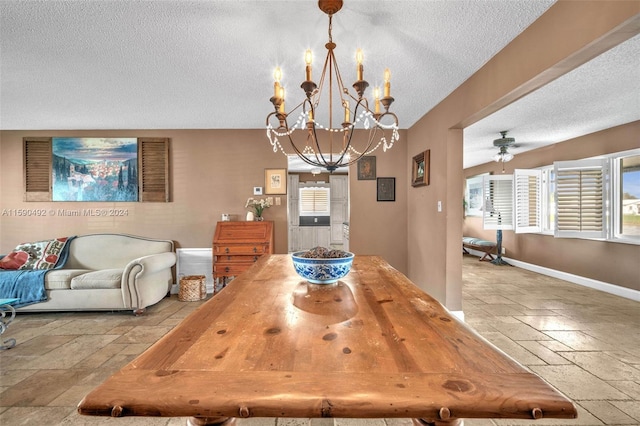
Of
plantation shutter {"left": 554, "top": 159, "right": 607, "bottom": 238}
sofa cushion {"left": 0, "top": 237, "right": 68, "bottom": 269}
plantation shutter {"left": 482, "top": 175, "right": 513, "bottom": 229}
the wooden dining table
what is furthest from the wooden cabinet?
plantation shutter {"left": 482, "top": 175, "right": 513, "bottom": 229}

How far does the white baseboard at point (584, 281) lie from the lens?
11.8 feet

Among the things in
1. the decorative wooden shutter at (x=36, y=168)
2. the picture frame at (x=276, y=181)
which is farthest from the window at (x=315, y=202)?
the decorative wooden shutter at (x=36, y=168)

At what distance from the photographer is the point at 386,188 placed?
4.15 m

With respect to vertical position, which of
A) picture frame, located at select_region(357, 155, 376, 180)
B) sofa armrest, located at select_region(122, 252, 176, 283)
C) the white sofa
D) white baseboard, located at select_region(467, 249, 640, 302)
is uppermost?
picture frame, located at select_region(357, 155, 376, 180)

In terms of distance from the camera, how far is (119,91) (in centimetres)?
279

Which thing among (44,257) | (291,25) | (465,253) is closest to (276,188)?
(291,25)

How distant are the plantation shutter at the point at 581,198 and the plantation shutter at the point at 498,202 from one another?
1.14m

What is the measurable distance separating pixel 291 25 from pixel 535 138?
446 cm

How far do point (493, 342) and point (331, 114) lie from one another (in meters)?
2.39

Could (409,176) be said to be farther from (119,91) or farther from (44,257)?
(44,257)

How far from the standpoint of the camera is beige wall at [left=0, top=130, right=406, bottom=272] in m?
3.96

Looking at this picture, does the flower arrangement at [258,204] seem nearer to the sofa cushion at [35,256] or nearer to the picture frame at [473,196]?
the sofa cushion at [35,256]

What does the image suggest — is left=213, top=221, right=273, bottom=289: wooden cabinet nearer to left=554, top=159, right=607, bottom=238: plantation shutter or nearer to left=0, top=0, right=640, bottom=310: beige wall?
left=0, top=0, right=640, bottom=310: beige wall

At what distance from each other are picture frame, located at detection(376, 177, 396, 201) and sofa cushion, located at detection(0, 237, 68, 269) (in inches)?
167
